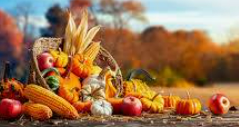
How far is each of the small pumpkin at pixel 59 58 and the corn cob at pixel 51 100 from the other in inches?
35.6

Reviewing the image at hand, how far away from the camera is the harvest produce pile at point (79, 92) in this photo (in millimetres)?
7098

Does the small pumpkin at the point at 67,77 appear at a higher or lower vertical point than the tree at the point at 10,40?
lower

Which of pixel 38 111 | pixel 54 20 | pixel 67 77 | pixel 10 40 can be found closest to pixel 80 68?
pixel 67 77

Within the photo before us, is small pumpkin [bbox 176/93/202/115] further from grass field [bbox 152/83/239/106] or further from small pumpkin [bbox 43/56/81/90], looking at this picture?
grass field [bbox 152/83/239/106]

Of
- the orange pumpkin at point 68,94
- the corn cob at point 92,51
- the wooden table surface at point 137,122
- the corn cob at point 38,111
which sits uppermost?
the corn cob at point 92,51

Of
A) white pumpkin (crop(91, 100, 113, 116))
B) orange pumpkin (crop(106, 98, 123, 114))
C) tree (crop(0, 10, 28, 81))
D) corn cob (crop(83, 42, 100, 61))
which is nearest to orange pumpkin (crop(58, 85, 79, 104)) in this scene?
white pumpkin (crop(91, 100, 113, 116))

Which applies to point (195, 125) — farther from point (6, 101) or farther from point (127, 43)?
point (127, 43)

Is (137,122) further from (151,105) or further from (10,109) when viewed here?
(10,109)

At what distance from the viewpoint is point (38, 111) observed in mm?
6957

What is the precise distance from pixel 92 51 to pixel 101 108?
58.7 inches

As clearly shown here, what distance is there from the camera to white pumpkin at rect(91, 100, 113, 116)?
24.0 feet

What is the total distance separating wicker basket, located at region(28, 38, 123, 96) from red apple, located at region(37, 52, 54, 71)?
0.25 feet

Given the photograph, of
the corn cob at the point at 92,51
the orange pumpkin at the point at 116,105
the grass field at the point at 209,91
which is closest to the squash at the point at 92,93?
the orange pumpkin at the point at 116,105

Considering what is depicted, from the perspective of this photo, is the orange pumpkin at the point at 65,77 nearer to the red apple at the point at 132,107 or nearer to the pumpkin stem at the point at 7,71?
the pumpkin stem at the point at 7,71
